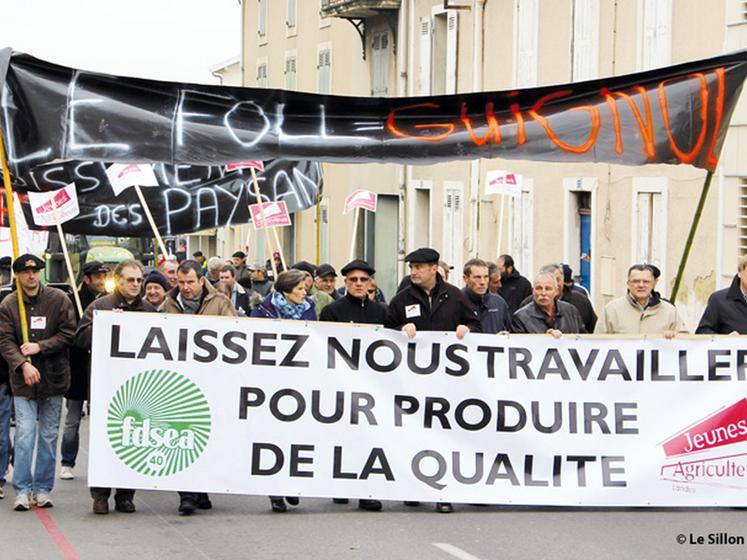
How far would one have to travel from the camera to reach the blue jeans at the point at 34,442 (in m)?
11.6

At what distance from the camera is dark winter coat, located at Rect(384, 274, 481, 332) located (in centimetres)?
1194

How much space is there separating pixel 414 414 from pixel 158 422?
5.72 feet

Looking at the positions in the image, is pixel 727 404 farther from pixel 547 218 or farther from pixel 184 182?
pixel 547 218

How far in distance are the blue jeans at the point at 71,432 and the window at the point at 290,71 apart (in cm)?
3351

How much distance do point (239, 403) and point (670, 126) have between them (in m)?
3.60

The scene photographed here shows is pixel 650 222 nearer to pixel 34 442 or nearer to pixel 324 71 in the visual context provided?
pixel 34 442

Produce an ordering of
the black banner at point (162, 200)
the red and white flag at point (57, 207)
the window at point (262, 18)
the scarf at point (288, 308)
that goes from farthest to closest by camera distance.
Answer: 1. the window at point (262, 18)
2. the black banner at point (162, 200)
3. the red and white flag at point (57, 207)
4. the scarf at point (288, 308)

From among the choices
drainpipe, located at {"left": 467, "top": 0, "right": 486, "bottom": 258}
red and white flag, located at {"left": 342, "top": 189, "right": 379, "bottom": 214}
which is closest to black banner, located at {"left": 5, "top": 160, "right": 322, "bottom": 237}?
red and white flag, located at {"left": 342, "top": 189, "right": 379, "bottom": 214}

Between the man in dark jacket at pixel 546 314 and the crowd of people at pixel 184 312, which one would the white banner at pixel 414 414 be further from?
the man in dark jacket at pixel 546 314

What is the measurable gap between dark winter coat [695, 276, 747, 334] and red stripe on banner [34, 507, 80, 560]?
494 centimetres

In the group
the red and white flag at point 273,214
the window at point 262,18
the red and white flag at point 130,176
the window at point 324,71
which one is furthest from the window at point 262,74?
the red and white flag at point 130,176

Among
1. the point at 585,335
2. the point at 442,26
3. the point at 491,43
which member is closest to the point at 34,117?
the point at 585,335

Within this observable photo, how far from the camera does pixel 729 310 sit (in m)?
12.4

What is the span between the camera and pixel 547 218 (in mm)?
28156
